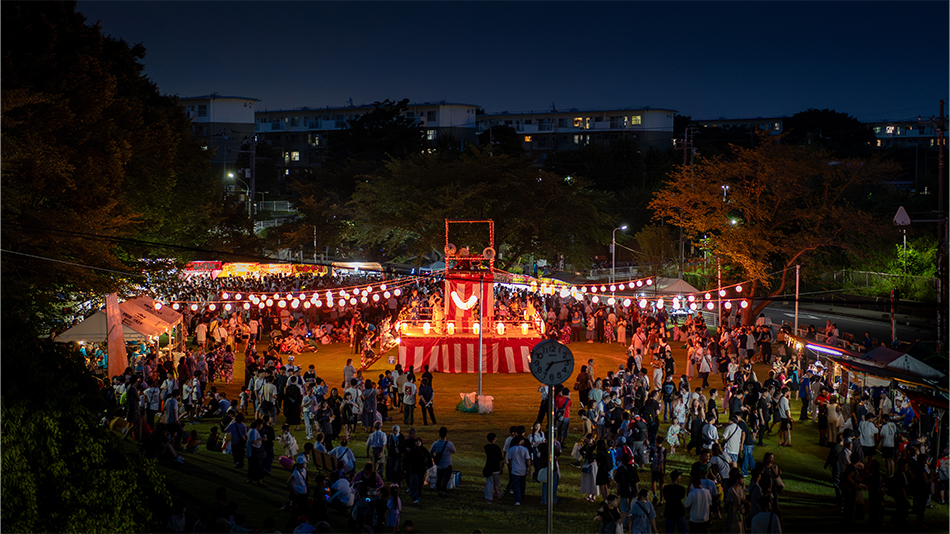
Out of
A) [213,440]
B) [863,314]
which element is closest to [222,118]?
[863,314]

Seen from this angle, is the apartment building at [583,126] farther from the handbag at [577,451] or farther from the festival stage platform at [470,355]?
the handbag at [577,451]

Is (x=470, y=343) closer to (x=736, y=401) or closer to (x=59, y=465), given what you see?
(x=736, y=401)

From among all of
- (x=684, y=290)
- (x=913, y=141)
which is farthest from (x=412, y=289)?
(x=913, y=141)

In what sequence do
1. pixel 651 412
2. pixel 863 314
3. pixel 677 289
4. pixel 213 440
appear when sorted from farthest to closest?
1. pixel 863 314
2. pixel 677 289
3. pixel 651 412
4. pixel 213 440

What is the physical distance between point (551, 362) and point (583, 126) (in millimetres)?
76004

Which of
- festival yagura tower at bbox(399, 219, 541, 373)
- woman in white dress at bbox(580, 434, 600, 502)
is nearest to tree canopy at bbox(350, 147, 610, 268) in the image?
festival yagura tower at bbox(399, 219, 541, 373)

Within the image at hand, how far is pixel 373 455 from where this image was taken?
12805mm

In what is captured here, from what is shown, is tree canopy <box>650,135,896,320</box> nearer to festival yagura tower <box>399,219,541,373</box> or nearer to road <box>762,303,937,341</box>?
road <box>762,303,937,341</box>

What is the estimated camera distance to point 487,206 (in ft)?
127

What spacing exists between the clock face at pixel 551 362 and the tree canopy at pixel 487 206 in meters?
28.0

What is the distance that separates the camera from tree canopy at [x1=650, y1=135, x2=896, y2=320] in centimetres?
2723

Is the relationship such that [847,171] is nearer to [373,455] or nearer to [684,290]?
[684,290]

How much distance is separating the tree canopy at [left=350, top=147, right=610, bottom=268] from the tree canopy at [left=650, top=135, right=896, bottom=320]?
28.0ft

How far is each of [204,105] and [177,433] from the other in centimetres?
7081
